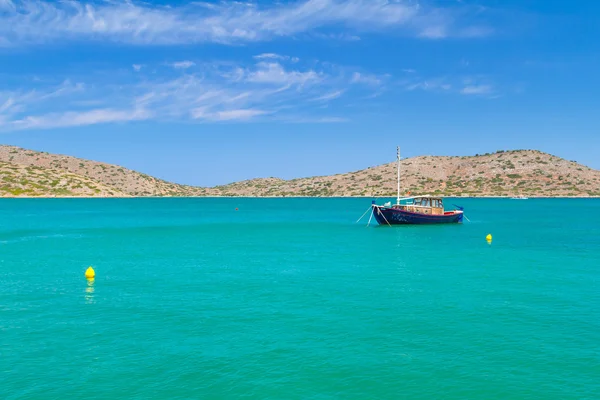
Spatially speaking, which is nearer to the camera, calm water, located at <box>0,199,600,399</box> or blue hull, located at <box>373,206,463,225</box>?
calm water, located at <box>0,199,600,399</box>

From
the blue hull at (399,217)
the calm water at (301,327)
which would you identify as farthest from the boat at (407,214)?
the calm water at (301,327)

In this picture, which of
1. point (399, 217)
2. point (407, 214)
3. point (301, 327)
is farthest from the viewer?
point (399, 217)

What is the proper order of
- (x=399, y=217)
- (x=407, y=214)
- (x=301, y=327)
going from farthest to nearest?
1. (x=399, y=217)
2. (x=407, y=214)
3. (x=301, y=327)

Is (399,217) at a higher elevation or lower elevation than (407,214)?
lower

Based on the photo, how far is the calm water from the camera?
59.2 ft

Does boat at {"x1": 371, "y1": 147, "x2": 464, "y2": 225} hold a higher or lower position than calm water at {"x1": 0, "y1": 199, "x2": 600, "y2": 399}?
higher

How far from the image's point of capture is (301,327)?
2477cm

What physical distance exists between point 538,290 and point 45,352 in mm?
28784

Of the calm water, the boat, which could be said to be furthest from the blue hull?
the calm water

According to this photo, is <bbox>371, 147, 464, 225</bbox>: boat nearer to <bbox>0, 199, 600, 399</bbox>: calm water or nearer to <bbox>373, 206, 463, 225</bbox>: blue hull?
<bbox>373, 206, 463, 225</bbox>: blue hull

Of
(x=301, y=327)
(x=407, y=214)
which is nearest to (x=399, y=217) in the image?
(x=407, y=214)

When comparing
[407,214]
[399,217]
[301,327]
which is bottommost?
[301,327]

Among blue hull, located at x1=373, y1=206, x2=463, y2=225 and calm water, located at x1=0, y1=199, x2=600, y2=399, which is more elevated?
blue hull, located at x1=373, y1=206, x2=463, y2=225

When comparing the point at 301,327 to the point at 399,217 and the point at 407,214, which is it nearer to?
the point at 407,214
